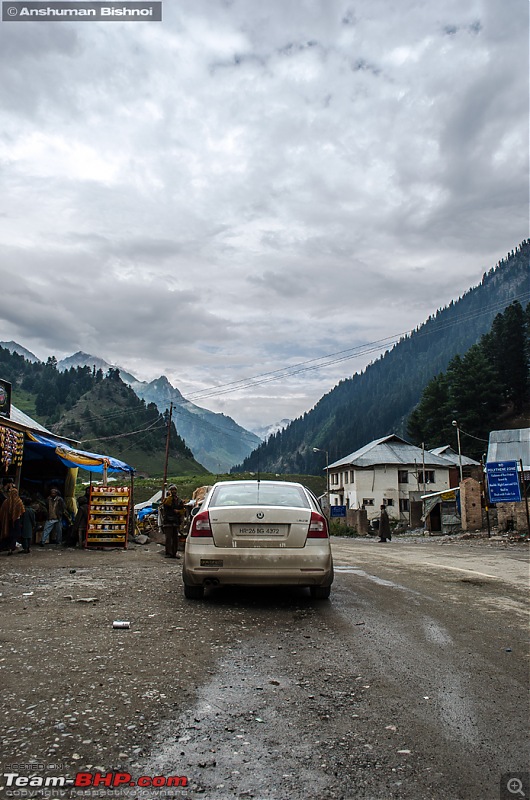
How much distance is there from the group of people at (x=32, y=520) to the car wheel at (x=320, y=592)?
27.2 feet

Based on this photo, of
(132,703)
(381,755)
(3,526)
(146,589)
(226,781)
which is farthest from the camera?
(3,526)

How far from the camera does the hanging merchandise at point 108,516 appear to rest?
624 inches

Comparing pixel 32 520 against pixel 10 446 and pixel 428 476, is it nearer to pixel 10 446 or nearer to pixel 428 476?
pixel 10 446

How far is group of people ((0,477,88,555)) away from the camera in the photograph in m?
12.7

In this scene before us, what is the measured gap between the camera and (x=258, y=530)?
6707 mm

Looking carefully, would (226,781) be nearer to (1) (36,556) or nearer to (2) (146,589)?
(2) (146,589)

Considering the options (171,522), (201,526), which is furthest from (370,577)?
(171,522)

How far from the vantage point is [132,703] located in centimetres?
349

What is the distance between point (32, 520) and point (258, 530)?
9441 mm

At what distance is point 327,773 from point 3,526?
11.8 metres

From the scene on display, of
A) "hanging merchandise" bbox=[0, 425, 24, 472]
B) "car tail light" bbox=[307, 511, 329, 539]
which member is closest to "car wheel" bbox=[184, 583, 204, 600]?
"car tail light" bbox=[307, 511, 329, 539]

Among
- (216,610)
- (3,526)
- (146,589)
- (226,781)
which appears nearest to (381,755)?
(226,781)

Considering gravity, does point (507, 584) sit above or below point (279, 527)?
below

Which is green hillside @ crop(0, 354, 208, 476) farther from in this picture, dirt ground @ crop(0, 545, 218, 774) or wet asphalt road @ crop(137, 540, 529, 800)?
wet asphalt road @ crop(137, 540, 529, 800)
